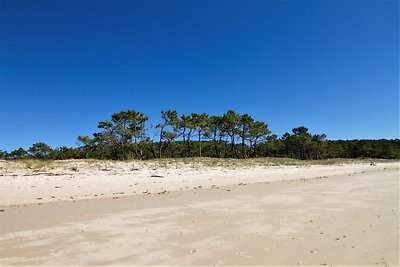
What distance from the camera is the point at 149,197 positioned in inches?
403

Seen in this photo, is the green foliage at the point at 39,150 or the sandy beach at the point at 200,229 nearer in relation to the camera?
the sandy beach at the point at 200,229

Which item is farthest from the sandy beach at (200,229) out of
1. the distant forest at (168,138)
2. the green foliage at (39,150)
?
the green foliage at (39,150)

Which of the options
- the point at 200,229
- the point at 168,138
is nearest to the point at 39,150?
the point at 168,138

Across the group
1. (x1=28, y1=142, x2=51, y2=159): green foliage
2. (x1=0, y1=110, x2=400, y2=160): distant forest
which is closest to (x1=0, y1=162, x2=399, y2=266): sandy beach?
(x1=0, y1=110, x2=400, y2=160): distant forest

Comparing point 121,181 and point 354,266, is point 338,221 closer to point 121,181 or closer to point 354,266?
point 354,266

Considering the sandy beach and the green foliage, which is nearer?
the sandy beach

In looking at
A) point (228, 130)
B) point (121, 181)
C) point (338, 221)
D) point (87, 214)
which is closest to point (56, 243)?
point (87, 214)

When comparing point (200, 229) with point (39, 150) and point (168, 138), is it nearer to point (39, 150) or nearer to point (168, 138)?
point (168, 138)

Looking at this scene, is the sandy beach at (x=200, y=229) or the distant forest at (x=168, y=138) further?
the distant forest at (x=168, y=138)

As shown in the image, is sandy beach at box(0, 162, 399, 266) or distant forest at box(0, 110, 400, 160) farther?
distant forest at box(0, 110, 400, 160)

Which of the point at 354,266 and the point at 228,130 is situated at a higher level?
the point at 228,130

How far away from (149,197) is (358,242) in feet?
22.3

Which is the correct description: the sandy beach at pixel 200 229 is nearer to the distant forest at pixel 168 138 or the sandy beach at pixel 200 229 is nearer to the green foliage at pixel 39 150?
the distant forest at pixel 168 138

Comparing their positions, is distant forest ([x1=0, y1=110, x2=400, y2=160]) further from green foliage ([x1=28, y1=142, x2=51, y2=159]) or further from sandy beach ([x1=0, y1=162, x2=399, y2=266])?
sandy beach ([x1=0, y1=162, x2=399, y2=266])
